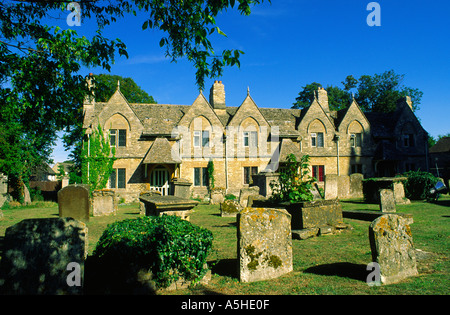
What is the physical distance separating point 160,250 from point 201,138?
2362cm

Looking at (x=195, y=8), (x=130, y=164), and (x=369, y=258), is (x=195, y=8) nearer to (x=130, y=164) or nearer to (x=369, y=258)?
(x=369, y=258)

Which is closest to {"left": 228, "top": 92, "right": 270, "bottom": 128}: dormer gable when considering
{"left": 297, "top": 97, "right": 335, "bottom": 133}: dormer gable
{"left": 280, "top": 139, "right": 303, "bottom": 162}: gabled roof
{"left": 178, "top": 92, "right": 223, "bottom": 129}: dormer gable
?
{"left": 178, "top": 92, "right": 223, "bottom": 129}: dormer gable

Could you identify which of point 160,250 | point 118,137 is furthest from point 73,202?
point 118,137

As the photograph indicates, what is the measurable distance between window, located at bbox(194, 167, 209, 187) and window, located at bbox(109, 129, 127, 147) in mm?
7211

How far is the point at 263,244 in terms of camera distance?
5906 mm

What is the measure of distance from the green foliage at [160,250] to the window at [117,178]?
22.3m

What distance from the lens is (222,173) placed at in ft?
93.2

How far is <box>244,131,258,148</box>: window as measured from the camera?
29.5m

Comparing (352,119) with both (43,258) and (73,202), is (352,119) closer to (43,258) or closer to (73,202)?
(73,202)

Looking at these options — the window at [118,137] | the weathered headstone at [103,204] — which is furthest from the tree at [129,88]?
the weathered headstone at [103,204]

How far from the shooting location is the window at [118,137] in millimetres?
27125

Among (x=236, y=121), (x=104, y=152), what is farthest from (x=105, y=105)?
(x=236, y=121)

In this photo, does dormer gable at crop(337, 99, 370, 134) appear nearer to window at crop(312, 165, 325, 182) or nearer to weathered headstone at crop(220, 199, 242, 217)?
window at crop(312, 165, 325, 182)

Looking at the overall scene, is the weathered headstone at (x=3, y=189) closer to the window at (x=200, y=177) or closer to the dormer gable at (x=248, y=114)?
the window at (x=200, y=177)
